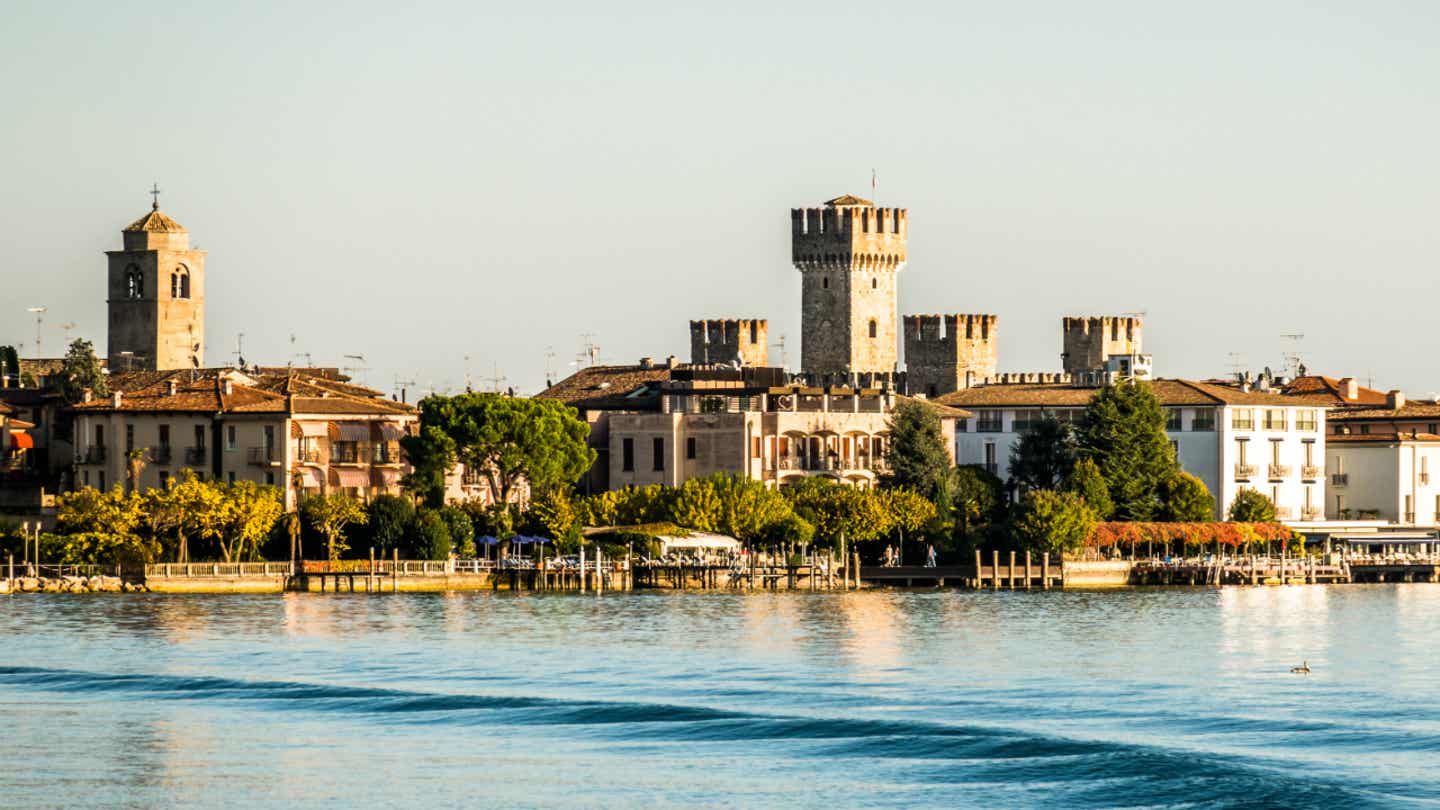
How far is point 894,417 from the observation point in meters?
105

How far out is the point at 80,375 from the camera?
11162 cm

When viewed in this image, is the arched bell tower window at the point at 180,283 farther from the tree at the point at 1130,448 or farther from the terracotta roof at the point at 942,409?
the tree at the point at 1130,448

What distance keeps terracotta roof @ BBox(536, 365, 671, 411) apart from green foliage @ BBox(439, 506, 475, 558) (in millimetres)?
16713

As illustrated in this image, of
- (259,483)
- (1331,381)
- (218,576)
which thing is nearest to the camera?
(218,576)

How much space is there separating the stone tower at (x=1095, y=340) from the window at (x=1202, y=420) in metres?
20.9

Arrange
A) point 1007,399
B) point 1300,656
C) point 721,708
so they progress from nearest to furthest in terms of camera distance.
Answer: point 721,708, point 1300,656, point 1007,399

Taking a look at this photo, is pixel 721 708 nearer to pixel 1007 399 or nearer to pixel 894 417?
pixel 894 417

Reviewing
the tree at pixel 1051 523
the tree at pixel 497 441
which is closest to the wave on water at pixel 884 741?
the tree at pixel 497 441

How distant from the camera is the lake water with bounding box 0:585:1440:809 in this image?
46312 mm

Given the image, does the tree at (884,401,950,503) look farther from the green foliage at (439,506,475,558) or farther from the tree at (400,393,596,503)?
the green foliage at (439,506,475,558)

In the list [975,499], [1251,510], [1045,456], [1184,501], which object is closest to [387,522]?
[975,499]

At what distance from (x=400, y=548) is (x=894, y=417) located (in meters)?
20.9

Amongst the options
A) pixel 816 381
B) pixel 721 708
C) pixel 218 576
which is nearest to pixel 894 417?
pixel 816 381

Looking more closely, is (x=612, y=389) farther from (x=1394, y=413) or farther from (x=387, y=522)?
(x=1394, y=413)
